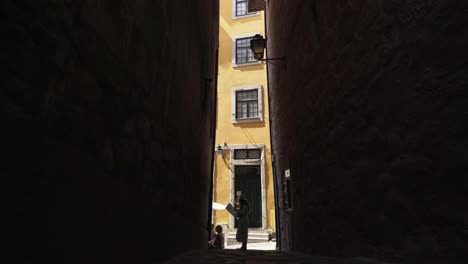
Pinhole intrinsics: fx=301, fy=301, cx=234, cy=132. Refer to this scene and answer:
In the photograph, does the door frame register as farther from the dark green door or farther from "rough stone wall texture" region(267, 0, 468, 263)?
"rough stone wall texture" region(267, 0, 468, 263)

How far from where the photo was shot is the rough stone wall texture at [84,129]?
3.54 ft

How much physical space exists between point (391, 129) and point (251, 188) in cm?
1334

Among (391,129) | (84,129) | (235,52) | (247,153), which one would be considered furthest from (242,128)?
(84,129)

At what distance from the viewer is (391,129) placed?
2.12 m

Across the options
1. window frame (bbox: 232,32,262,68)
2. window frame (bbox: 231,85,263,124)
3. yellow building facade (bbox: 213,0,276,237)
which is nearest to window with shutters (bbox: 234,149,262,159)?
yellow building facade (bbox: 213,0,276,237)

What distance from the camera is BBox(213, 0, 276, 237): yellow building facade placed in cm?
1481

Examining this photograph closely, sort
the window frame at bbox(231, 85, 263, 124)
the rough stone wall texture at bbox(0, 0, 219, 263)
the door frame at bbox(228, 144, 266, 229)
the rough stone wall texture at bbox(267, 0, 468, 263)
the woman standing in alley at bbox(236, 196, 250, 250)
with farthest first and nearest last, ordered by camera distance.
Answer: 1. the window frame at bbox(231, 85, 263, 124)
2. the door frame at bbox(228, 144, 266, 229)
3. the woman standing in alley at bbox(236, 196, 250, 250)
4. the rough stone wall texture at bbox(267, 0, 468, 263)
5. the rough stone wall texture at bbox(0, 0, 219, 263)

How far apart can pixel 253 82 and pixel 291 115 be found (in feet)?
35.2

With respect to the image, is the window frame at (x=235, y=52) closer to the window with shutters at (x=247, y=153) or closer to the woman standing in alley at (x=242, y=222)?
the window with shutters at (x=247, y=153)

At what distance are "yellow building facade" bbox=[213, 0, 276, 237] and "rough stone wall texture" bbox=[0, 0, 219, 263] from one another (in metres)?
12.1

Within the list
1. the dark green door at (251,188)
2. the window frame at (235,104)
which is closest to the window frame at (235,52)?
the window frame at (235,104)

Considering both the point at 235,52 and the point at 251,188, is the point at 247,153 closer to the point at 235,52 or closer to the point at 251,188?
the point at 251,188

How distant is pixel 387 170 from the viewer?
217 cm

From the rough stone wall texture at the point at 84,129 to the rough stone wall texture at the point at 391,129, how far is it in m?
1.76
